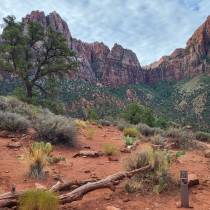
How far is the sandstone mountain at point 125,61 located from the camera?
98.1m

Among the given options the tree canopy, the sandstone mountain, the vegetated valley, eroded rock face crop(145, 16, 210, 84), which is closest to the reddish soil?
the tree canopy

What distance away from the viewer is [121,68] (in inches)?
4695

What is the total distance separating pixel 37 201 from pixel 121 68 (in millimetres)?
122375

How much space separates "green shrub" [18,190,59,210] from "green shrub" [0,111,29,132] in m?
5.03

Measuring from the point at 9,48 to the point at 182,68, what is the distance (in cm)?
11785

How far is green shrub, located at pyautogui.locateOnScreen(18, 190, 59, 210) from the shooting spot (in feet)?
6.40

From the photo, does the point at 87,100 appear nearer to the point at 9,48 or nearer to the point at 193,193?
the point at 9,48

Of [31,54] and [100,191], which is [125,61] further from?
[100,191]

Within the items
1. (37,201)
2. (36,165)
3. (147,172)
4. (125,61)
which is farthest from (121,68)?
(37,201)

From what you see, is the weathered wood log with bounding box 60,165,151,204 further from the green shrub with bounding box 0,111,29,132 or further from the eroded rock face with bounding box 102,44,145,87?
the eroded rock face with bounding box 102,44,145,87

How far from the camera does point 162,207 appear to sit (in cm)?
266

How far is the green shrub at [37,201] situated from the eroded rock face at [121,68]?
105 metres

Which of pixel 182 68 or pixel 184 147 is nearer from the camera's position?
pixel 184 147

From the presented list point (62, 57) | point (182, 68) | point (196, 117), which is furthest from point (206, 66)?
point (62, 57)
